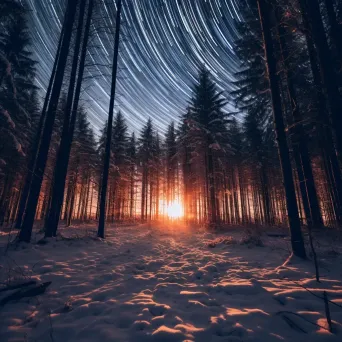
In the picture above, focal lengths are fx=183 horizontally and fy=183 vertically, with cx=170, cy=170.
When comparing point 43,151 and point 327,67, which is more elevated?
point 327,67

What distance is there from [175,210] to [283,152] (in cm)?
3488

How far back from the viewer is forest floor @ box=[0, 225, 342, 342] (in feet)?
7.79

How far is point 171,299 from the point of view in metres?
3.37

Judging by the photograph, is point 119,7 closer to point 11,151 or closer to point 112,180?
point 11,151

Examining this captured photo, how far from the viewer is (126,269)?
5.03 metres

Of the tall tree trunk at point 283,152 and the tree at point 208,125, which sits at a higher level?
the tree at point 208,125

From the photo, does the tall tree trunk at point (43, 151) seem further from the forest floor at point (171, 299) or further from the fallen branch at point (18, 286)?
the fallen branch at point (18, 286)

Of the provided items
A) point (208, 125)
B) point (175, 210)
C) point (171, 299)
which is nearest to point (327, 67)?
point (171, 299)

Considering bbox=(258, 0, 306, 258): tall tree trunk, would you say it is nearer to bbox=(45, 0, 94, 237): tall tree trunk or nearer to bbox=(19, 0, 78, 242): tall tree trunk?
bbox=(19, 0, 78, 242): tall tree trunk

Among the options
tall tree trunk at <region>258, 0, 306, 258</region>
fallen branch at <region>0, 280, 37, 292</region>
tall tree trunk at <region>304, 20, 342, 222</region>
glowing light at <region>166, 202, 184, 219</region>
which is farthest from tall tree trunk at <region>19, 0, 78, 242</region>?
glowing light at <region>166, 202, 184, 219</region>

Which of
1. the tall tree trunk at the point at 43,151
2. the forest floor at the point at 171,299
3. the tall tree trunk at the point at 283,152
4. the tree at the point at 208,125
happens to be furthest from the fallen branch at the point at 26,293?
the tree at the point at 208,125

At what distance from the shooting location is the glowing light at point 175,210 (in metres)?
39.2

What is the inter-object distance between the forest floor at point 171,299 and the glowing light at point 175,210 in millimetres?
33641

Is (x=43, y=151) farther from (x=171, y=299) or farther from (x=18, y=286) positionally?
(x=171, y=299)
